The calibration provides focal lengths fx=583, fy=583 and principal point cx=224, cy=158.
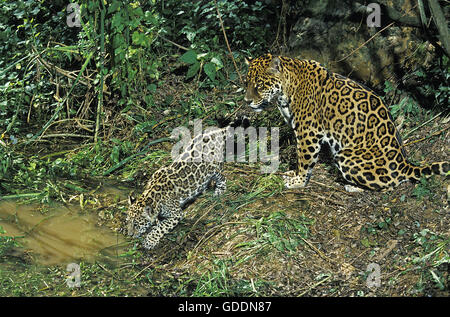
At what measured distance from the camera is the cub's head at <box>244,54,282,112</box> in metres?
7.18

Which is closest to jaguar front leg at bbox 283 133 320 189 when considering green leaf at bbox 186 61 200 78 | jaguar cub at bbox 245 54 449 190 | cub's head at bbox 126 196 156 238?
jaguar cub at bbox 245 54 449 190

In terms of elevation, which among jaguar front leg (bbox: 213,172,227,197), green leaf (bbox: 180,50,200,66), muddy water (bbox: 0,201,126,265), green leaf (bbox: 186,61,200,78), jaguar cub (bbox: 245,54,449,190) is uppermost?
green leaf (bbox: 180,50,200,66)

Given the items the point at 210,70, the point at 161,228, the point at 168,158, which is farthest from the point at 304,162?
the point at 210,70

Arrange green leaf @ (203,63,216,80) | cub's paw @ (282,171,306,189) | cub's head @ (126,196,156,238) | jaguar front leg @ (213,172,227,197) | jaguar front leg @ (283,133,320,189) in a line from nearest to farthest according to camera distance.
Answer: cub's head @ (126,196,156,238) → jaguar front leg @ (283,133,320,189) → cub's paw @ (282,171,306,189) → jaguar front leg @ (213,172,227,197) → green leaf @ (203,63,216,80)

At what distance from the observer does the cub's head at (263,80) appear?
7180mm

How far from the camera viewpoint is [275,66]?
23.4 feet

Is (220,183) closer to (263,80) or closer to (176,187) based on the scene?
(176,187)

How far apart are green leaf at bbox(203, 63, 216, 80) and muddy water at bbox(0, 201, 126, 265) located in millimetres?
3065

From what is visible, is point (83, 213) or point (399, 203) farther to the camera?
point (83, 213)

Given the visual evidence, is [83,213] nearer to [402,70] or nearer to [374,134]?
[374,134]

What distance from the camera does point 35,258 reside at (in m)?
6.41

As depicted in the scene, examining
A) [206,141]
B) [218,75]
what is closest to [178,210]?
[206,141]

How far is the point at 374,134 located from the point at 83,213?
3641 millimetres

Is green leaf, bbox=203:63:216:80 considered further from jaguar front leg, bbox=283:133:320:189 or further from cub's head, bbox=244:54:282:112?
jaguar front leg, bbox=283:133:320:189
